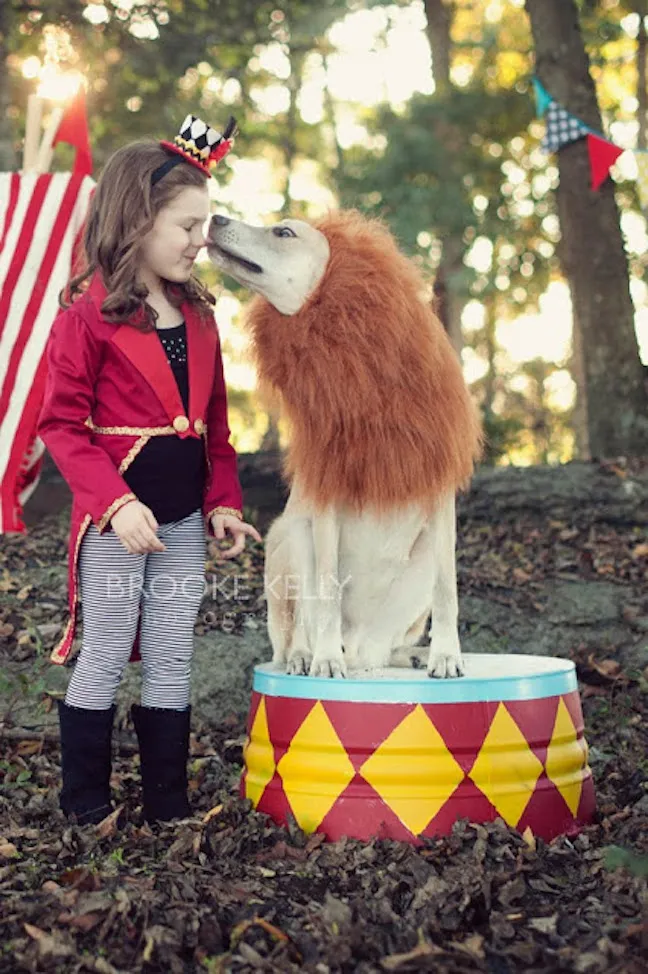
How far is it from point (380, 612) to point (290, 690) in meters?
0.44

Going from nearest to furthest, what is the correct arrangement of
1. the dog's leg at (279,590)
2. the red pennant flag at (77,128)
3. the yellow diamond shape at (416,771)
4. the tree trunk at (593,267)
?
→ the yellow diamond shape at (416,771) < the dog's leg at (279,590) < the red pennant flag at (77,128) < the tree trunk at (593,267)

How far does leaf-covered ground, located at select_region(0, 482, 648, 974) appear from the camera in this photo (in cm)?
201

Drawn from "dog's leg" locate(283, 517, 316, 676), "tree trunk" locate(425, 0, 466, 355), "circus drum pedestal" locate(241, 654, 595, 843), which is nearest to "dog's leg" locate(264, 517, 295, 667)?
"dog's leg" locate(283, 517, 316, 676)

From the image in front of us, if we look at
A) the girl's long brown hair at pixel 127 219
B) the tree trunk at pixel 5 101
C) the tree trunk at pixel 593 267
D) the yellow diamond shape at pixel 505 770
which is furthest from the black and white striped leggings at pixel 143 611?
the tree trunk at pixel 593 267

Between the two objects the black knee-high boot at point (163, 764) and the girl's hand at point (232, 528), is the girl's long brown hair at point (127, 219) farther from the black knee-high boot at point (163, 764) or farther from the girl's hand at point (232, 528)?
the black knee-high boot at point (163, 764)

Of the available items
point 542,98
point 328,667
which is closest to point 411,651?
point 328,667

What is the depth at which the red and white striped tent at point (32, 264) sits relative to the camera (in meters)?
4.79

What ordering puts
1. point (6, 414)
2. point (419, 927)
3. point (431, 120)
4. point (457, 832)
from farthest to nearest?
1. point (431, 120)
2. point (6, 414)
3. point (457, 832)
4. point (419, 927)

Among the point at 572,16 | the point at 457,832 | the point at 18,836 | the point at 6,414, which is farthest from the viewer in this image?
the point at 572,16

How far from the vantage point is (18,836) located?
2805 mm

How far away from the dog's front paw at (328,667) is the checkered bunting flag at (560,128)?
15.4ft

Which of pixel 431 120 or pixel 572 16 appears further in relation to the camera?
pixel 431 120

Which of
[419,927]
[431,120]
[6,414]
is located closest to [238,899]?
[419,927]

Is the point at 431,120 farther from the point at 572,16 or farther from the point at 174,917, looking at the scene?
the point at 174,917
